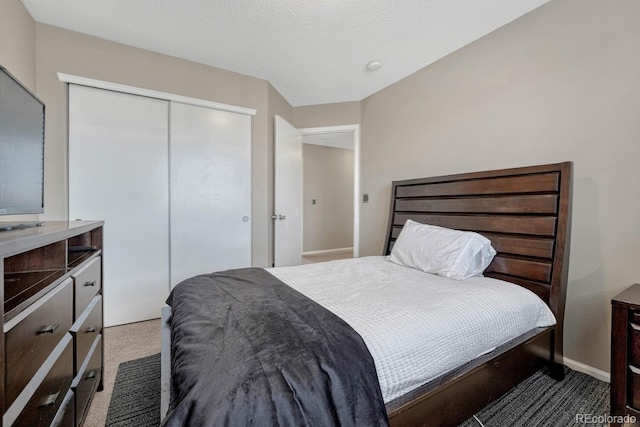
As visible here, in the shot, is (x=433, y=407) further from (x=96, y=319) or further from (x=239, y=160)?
(x=239, y=160)

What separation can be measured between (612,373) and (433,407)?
3.03 ft

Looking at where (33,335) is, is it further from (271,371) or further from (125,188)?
(125,188)

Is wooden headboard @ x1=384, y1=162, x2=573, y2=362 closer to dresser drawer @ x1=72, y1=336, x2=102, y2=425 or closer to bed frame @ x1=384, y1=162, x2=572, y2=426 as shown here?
bed frame @ x1=384, y1=162, x2=572, y2=426

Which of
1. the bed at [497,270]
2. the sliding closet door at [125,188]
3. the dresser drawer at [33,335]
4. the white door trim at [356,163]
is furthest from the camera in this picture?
the white door trim at [356,163]

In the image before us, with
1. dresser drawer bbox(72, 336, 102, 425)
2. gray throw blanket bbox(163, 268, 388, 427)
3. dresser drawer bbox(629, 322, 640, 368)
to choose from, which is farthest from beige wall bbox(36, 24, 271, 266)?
dresser drawer bbox(629, 322, 640, 368)

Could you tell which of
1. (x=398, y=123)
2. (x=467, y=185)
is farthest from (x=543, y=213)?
(x=398, y=123)

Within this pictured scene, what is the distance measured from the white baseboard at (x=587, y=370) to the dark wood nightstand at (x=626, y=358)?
1.82ft

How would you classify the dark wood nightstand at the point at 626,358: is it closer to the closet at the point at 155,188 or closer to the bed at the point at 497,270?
the bed at the point at 497,270

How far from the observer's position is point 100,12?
2.05m

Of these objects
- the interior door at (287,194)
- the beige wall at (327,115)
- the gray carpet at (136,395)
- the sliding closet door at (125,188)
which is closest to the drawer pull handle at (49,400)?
the gray carpet at (136,395)

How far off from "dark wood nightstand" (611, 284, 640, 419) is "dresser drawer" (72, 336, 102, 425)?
2.41m

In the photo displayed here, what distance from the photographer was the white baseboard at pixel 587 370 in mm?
1669

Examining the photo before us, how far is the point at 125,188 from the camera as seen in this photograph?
2502 millimetres

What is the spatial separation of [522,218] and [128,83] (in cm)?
346
